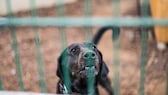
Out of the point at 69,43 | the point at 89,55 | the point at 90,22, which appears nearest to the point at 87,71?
the point at 89,55

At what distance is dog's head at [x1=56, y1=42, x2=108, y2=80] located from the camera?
231cm

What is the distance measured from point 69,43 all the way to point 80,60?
182 cm

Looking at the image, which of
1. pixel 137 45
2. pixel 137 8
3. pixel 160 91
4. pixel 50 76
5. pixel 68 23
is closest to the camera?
pixel 68 23

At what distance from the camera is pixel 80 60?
2.39 meters

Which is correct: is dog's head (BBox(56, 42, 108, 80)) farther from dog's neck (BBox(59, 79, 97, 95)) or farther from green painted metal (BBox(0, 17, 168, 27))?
green painted metal (BBox(0, 17, 168, 27))

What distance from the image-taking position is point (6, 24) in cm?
159

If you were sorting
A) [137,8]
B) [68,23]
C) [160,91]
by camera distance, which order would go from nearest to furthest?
[68,23], [160,91], [137,8]

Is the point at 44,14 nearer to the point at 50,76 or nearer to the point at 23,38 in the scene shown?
the point at 23,38


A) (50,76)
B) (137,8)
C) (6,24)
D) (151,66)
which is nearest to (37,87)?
(50,76)

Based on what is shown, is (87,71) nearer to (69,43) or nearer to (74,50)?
(74,50)

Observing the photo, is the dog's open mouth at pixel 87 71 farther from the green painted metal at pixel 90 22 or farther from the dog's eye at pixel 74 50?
the green painted metal at pixel 90 22

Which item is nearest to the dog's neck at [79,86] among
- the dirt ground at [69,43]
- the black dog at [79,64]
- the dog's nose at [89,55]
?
the black dog at [79,64]

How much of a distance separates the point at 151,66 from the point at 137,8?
101 cm

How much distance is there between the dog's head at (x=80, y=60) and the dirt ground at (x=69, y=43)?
1.04 meters
